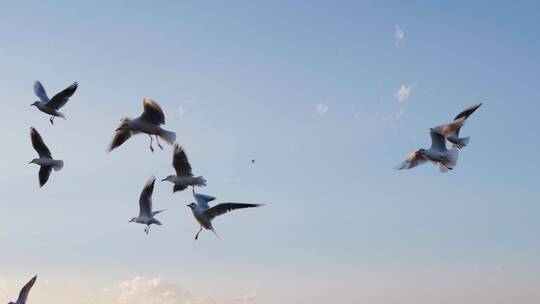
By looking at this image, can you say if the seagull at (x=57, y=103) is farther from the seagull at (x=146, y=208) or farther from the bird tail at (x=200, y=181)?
the bird tail at (x=200, y=181)

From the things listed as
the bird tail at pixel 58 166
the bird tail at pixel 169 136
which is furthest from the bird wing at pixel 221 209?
the bird tail at pixel 58 166

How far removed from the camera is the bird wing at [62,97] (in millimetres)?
27000

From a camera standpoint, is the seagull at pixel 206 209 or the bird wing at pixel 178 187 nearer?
the seagull at pixel 206 209

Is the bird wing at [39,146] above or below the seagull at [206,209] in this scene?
above

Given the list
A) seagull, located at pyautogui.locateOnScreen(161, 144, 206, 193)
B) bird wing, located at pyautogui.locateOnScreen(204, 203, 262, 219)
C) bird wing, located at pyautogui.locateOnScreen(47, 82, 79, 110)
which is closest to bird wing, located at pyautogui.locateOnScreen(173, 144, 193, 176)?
seagull, located at pyautogui.locateOnScreen(161, 144, 206, 193)

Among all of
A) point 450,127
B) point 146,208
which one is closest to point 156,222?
point 146,208

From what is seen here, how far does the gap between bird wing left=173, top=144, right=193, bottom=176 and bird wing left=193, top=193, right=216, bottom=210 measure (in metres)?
1.05

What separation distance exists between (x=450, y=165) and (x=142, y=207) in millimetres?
14066

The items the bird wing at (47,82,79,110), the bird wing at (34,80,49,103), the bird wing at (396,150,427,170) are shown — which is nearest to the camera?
the bird wing at (396,150,427,170)

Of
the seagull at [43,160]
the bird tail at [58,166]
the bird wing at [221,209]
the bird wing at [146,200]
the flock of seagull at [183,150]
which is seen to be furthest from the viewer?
the bird tail at [58,166]

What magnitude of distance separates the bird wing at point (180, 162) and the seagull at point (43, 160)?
8.46 metres

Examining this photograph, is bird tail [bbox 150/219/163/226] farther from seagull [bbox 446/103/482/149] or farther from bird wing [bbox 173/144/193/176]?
seagull [bbox 446/103/482/149]

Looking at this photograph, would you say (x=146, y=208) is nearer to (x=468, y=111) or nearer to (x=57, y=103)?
(x=57, y=103)

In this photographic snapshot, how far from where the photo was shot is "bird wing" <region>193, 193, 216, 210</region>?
2369cm
